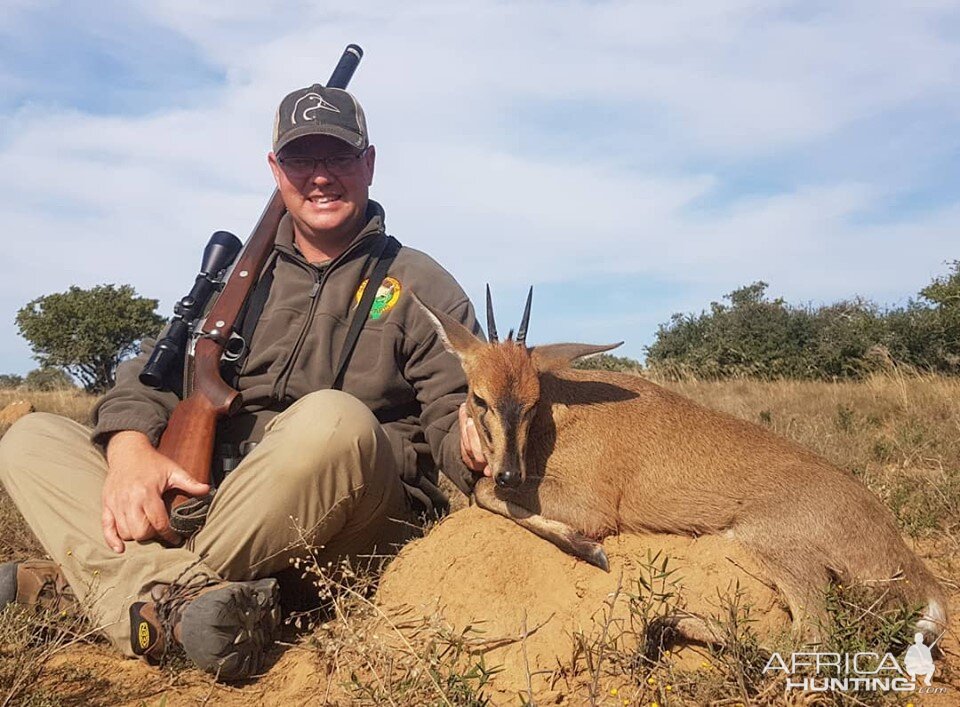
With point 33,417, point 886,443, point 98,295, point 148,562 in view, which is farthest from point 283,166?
point 98,295

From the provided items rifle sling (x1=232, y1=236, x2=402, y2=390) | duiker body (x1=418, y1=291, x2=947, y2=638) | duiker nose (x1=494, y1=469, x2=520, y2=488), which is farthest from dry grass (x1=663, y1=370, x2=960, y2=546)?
rifle sling (x1=232, y1=236, x2=402, y2=390)

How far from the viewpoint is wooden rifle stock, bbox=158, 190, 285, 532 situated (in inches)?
190

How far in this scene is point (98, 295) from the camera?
30266 millimetres

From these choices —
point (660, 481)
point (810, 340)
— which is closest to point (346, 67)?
point (660, 481)

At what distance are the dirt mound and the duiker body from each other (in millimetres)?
108

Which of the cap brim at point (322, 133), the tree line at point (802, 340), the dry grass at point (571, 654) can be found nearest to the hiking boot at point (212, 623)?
the dry grass at point (571, 654)

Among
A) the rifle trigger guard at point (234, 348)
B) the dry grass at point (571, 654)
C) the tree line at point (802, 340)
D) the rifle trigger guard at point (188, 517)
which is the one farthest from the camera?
the tree line at point (802, 340)

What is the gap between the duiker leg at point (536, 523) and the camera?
14.3 ft

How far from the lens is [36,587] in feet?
15.5

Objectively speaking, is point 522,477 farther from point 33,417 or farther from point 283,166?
point 33,417

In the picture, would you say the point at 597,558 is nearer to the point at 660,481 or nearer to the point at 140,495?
the point at 660,481

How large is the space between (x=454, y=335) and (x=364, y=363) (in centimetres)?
69

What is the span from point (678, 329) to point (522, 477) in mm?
18985

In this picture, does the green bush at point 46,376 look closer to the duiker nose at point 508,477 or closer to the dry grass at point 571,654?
the dry grass at point 571,654
